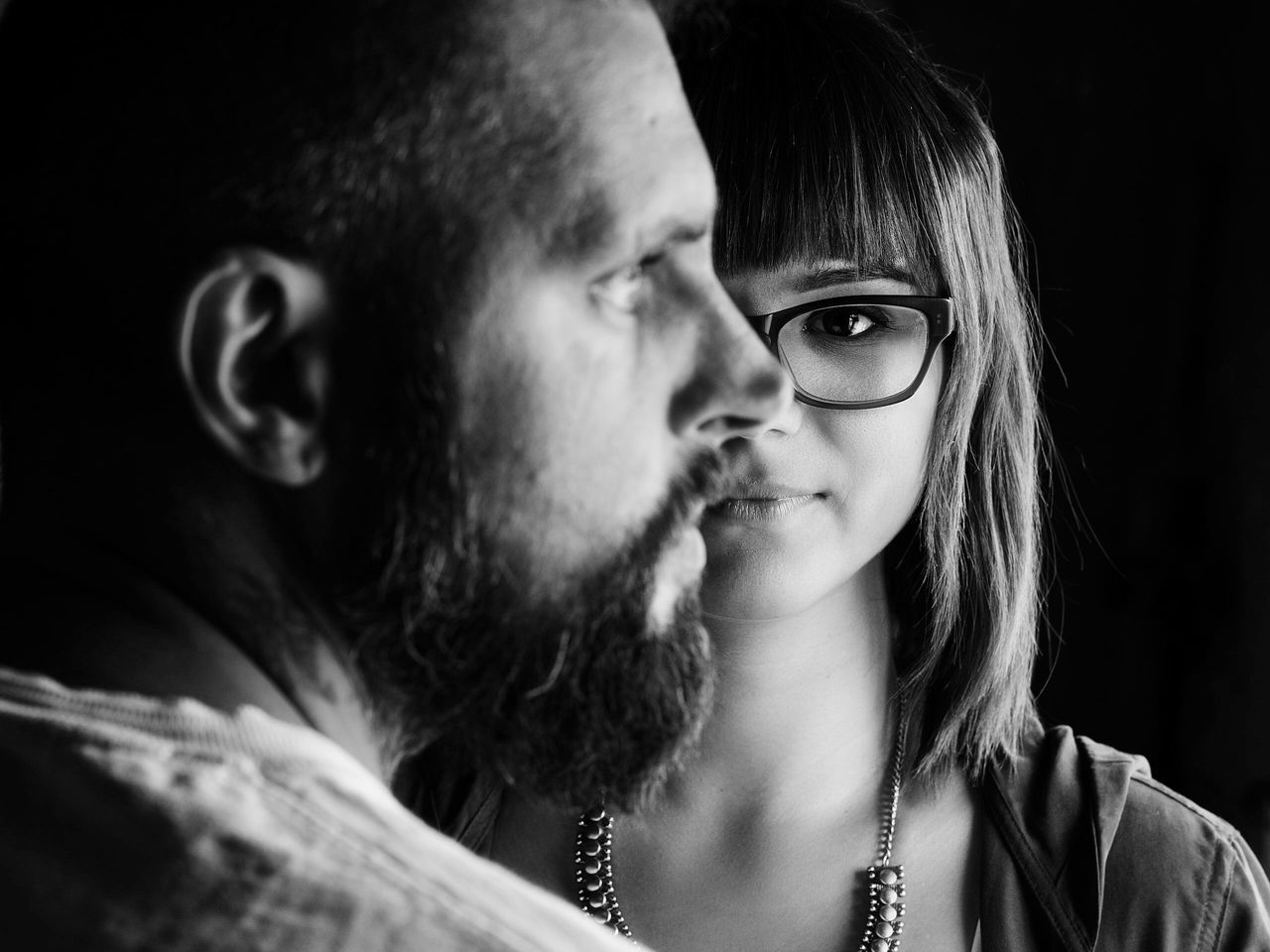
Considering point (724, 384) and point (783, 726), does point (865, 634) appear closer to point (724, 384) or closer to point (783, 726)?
point (783, 726)

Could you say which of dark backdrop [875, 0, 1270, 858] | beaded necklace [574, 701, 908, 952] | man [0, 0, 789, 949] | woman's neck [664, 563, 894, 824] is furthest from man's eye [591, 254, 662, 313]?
dark backdrop [875, 0, 1270, 858]

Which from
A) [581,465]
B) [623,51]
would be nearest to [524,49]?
[623,51]

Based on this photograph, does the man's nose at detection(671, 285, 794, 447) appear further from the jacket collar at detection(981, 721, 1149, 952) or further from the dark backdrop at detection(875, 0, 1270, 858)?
the dark backdrop at detection(875, 0, 1270, 858)

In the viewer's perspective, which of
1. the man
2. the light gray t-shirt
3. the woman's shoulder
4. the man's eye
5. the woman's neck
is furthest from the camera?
the woman's neck

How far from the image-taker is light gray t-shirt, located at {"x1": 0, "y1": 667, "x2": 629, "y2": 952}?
655mm

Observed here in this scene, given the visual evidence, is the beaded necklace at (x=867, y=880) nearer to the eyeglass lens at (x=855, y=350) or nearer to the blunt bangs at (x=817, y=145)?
the eyeglass lens at (x=855, y=350)

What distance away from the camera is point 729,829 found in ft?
4.76

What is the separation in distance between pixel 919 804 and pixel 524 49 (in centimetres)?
94

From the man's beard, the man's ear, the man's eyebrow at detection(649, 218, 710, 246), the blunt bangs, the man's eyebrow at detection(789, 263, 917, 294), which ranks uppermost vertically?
the blunt bangs

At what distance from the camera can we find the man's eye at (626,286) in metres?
0.91

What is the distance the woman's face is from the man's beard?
33cm

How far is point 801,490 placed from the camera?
1362 mm

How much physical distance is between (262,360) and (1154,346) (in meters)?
1.60

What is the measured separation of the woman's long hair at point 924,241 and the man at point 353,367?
0.41 m
